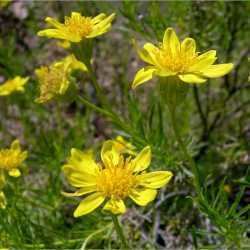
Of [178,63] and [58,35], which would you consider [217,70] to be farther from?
[58,35]

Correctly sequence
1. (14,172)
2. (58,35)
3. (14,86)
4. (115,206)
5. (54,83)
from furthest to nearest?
(14,86) → (14,172) → (54,83) → (58,35) → (115,206)

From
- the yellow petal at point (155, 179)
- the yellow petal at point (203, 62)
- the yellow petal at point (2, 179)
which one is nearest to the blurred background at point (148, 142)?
the yellow petal at point (2, 179)

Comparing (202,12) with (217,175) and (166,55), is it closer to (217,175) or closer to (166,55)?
(217,175)

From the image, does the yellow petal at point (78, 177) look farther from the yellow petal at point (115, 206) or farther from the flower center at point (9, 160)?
the flower center at point (9, 160)

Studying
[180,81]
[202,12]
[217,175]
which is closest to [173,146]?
[217,175]

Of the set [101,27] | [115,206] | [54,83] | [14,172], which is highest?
[101,27]

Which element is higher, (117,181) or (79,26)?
(79,26)

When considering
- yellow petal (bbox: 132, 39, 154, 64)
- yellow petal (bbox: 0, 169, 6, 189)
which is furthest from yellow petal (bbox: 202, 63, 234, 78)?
yellow petal (bbox: 0, 169, 6, 189)

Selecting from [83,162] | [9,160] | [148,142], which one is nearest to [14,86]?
[9,160]
